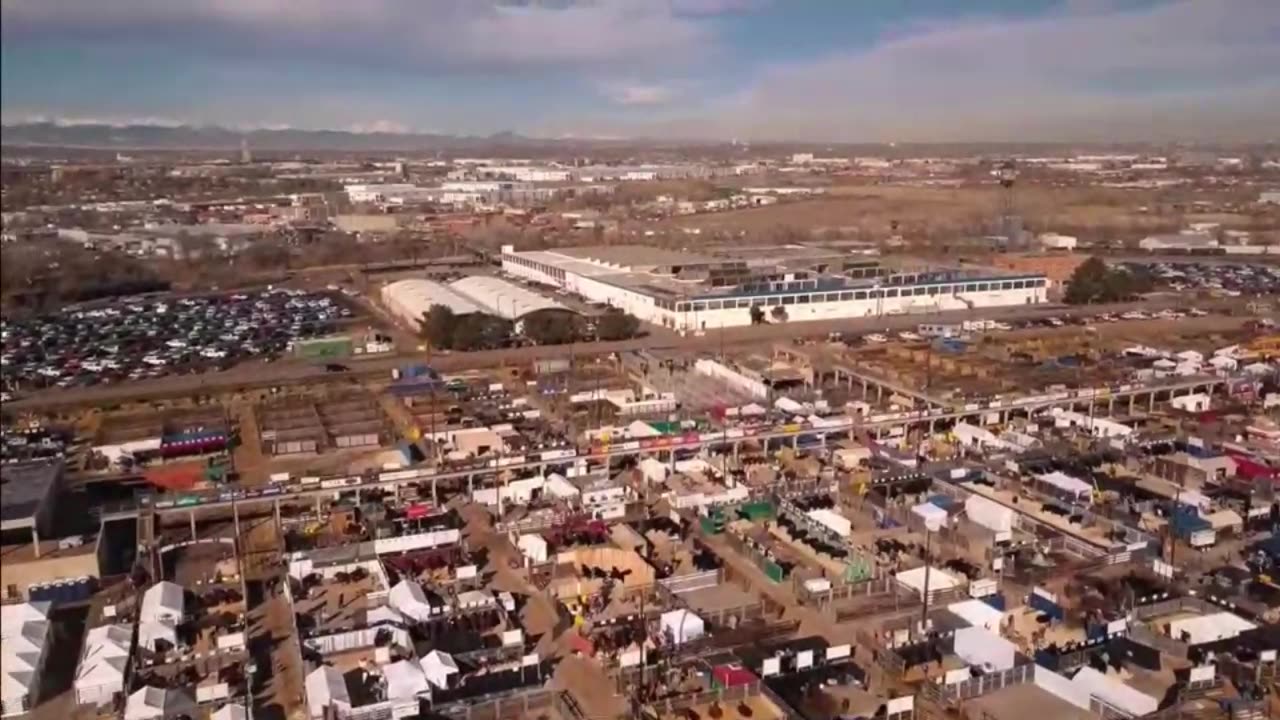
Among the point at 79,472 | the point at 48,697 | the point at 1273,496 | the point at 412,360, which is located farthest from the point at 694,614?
the point at 412,360

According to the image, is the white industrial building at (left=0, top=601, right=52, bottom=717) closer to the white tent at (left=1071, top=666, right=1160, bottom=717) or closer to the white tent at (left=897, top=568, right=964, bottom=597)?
the white tent at (left=897, top=568, right=964, bottom=597)

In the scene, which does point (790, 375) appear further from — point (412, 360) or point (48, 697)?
point (48, 697)

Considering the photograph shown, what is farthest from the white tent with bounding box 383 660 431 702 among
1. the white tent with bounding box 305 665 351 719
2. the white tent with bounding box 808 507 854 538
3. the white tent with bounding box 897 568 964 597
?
the white tent with bounding box 808 507 854 538

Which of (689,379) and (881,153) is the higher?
(881,153)

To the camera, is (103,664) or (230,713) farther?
(103,664)

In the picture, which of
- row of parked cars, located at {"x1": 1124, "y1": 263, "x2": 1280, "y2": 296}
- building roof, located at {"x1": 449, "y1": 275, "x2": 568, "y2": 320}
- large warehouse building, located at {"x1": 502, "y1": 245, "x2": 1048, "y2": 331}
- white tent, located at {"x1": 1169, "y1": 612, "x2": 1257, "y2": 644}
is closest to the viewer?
white tent, located at {"x1": 1169, "y1": 612, "x2": 1257, "y2": 644}

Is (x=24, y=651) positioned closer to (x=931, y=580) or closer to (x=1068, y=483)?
(x=931, y=580)

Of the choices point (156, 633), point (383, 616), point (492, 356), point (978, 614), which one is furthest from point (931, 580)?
point (492, 356)
